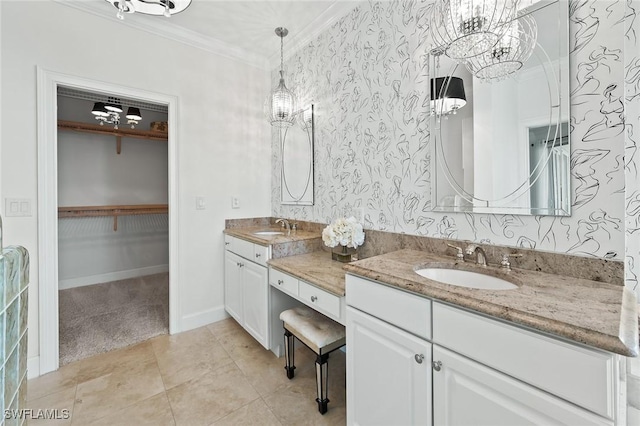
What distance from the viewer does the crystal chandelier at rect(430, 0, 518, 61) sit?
1.13m

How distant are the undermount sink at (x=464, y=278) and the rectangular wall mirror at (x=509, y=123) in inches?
12.9

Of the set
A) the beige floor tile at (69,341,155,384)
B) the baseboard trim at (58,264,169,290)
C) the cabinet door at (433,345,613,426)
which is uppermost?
the cabinet door at (433,345,613,426)

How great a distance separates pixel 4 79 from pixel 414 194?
273 cm

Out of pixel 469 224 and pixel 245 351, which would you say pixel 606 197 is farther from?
pixel 245 351

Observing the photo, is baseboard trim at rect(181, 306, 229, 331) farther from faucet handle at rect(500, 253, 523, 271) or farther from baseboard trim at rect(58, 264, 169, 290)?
faucet handle at rect(500, 253, 523, 271)

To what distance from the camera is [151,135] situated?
3740 mm

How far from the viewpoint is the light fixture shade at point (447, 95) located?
1463 mm

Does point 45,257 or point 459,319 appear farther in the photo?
point 45,257

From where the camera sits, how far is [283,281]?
1862 mm

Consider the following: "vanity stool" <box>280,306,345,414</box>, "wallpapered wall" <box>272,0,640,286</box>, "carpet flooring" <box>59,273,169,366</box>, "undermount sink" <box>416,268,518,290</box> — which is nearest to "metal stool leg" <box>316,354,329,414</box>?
"vanity stool" <box>280,306,345,414</box>

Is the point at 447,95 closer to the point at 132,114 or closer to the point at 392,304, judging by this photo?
the point at 392,304

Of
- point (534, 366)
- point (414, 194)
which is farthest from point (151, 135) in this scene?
point (534, 366)

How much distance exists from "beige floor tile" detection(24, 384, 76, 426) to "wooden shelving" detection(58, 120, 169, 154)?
2.91 m

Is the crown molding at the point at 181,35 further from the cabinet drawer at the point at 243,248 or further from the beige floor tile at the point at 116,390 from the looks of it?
the beige floor tile at the point at 116,390
